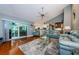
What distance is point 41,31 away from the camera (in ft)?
8.22

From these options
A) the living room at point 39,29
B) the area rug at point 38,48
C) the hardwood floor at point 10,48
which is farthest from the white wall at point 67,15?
the hardwood floor at point 10,48

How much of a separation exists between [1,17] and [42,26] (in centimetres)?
84

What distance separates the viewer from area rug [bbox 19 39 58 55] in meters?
2.45

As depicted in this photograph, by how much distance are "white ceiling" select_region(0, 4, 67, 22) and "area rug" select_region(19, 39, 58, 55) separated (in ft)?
1.71

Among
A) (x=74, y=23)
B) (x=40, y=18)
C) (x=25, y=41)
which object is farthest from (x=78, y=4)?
(x=25, y=41)

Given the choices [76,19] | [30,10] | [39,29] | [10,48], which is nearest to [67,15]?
[76,19]

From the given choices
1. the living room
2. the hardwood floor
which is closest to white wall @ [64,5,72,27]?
the living room

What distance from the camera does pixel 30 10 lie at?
247cm

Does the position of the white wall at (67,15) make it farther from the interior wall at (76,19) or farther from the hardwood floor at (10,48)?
the hardwood floor at (10,48)

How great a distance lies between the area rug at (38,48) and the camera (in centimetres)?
245

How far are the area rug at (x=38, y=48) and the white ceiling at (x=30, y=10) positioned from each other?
0.52m

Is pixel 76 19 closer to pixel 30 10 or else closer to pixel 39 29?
pixel 39 29

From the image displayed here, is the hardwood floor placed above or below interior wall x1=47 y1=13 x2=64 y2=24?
below

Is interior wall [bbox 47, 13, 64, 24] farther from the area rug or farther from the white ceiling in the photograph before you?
the area rug
